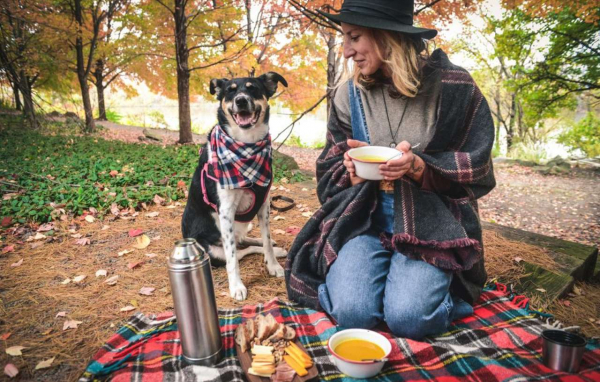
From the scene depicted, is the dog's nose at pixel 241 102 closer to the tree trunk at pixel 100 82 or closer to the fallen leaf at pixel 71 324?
the fallen leaf at pixel 71 324

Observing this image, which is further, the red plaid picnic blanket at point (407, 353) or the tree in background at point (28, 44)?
the tree in background at point (28, 44)

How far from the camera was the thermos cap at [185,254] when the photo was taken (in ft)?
5.02

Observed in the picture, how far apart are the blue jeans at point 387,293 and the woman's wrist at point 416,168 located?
1.64 feet

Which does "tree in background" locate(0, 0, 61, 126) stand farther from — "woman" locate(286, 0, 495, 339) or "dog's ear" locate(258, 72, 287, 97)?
"woman" locate(286, 0, 495, 339)

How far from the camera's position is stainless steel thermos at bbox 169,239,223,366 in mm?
1540

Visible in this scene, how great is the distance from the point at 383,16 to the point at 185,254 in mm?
1650

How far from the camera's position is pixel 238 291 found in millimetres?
2451

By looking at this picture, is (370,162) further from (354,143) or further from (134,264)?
(134,264)

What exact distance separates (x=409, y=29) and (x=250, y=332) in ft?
6.05

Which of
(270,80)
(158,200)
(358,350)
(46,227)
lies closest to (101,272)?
(46,227)

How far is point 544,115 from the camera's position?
752 centimetres

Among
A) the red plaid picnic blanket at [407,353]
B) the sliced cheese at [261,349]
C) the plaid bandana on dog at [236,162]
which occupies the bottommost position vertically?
the red plaid picnic blanket at [407,353]

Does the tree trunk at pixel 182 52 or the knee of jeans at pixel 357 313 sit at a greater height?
the tree trunk at pixel 182 52

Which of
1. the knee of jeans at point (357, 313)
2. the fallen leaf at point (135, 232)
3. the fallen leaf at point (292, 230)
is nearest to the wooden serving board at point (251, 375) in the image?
the knee of jeans at point (357, 313)
